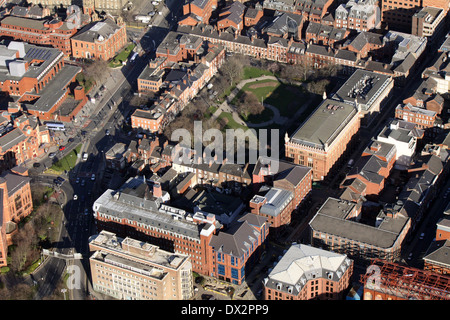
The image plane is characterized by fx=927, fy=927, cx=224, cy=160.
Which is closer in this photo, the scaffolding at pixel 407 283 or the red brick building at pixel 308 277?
the scaffolding at pixel 407 283

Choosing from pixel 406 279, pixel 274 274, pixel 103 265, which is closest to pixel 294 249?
pixel 274 274

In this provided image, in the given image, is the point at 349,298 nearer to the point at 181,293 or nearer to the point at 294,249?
the point at 294,249

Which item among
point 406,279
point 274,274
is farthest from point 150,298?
point 406,279

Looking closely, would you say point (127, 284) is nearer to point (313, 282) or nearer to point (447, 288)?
point (313, 282)

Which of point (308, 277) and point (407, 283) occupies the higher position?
point (407, 283)

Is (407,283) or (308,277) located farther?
(308,277)

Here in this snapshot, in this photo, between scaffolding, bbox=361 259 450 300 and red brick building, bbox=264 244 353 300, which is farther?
red brick building, bbox=264 244 353 300
